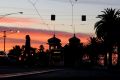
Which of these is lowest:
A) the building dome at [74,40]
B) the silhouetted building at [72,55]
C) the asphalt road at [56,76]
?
the asphalt road at [56,76]

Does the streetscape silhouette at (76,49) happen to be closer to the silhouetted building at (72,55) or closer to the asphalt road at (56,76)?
the silhouetted building at (72,55)

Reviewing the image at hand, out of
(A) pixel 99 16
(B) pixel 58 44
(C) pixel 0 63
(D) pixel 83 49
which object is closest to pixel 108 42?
(A) pixel 99 16

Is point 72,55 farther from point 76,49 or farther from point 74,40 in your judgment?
point 74,40

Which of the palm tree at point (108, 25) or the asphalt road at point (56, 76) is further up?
the palm tree at point (108, 25)

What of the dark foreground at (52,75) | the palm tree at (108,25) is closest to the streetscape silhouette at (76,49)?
the palm tree at (108,25)

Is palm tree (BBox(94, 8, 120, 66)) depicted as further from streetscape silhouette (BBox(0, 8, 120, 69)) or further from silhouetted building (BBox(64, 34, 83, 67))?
silhouetted building (BBox(64, 34, 83, 67))

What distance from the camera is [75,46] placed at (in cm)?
17162

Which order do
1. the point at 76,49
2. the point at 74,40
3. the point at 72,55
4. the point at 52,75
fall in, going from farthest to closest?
the point at 74,40 < the point at 76,49 < the point at 72,55 < the point at 52,75

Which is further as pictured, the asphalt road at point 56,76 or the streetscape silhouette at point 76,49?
the streetscape silhouette at point 76,49

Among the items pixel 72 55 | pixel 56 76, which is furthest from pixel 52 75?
pixel 72 55

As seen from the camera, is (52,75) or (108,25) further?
(108,25)

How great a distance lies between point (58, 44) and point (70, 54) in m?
15.3

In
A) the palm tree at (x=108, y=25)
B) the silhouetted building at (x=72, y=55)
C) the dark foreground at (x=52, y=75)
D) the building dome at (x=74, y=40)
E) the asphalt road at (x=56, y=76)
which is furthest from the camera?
the building dome at (x=74, y=40)

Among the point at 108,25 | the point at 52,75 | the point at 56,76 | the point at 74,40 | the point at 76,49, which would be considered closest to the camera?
the point at 56,76
